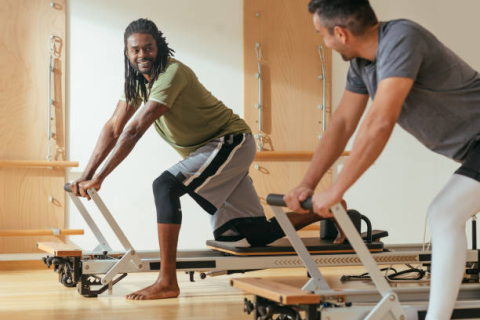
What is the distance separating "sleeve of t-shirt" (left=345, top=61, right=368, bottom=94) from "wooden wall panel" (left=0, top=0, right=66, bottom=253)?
9.62 feet

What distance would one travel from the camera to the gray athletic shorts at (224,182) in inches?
128

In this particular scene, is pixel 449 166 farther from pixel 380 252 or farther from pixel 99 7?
pixel 99 7

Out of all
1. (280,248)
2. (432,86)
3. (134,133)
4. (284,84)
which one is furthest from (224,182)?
(284,84)

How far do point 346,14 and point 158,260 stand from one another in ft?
5.88

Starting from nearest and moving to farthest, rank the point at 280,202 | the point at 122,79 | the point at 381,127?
the point at 381,127 < the point at 280,202 < the point at 122,79

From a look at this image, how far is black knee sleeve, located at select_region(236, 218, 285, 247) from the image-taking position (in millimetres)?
3443

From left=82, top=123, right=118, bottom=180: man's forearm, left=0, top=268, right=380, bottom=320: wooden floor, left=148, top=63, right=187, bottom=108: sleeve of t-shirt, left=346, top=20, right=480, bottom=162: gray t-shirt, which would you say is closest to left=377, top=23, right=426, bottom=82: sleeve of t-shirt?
left=346, top=20, right=480, bottom=162: gray t-shirt

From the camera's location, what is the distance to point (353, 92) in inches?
86.3

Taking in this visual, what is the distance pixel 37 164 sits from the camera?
4555 mm

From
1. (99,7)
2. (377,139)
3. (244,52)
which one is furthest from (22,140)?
(377,139)

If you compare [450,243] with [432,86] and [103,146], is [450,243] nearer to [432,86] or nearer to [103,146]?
[432,86]

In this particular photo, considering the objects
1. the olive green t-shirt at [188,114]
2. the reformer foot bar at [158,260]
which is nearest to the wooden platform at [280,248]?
the reformer foot bar at [158,260]

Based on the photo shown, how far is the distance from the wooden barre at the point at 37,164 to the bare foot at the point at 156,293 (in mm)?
1683

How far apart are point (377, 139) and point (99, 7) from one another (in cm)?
336
